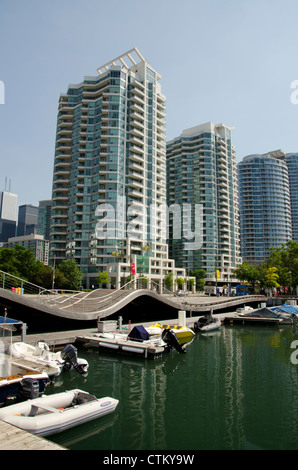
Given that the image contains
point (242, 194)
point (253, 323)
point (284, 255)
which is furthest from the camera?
point (242, 194)

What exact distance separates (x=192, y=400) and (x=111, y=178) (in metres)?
81.6

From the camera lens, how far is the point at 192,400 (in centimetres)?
1362

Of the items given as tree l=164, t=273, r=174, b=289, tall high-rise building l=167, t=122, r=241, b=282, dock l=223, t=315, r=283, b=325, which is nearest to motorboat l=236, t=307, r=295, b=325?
dock l=223, t=315, r=283, b=325

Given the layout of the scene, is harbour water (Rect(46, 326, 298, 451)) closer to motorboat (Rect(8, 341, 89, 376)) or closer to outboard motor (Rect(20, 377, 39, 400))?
motorboat (Rect(8, 341, 89, 376))

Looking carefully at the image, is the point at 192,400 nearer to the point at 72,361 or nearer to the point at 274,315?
the point at 72,361

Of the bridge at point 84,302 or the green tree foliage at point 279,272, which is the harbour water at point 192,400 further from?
the green tree foliage at point 279,272

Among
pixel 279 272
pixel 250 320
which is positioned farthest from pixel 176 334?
pixel 279 272

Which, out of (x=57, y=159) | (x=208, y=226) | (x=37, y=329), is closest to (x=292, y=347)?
(x=37, y=329)

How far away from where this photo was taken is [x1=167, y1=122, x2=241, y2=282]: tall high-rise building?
12631 centimetres

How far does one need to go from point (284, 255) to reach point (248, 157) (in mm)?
119910

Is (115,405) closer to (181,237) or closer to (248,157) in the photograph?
(181,237)

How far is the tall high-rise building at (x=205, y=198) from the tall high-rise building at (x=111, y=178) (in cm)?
2821

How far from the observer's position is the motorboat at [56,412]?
974 cm

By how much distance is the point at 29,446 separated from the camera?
6.97 m
